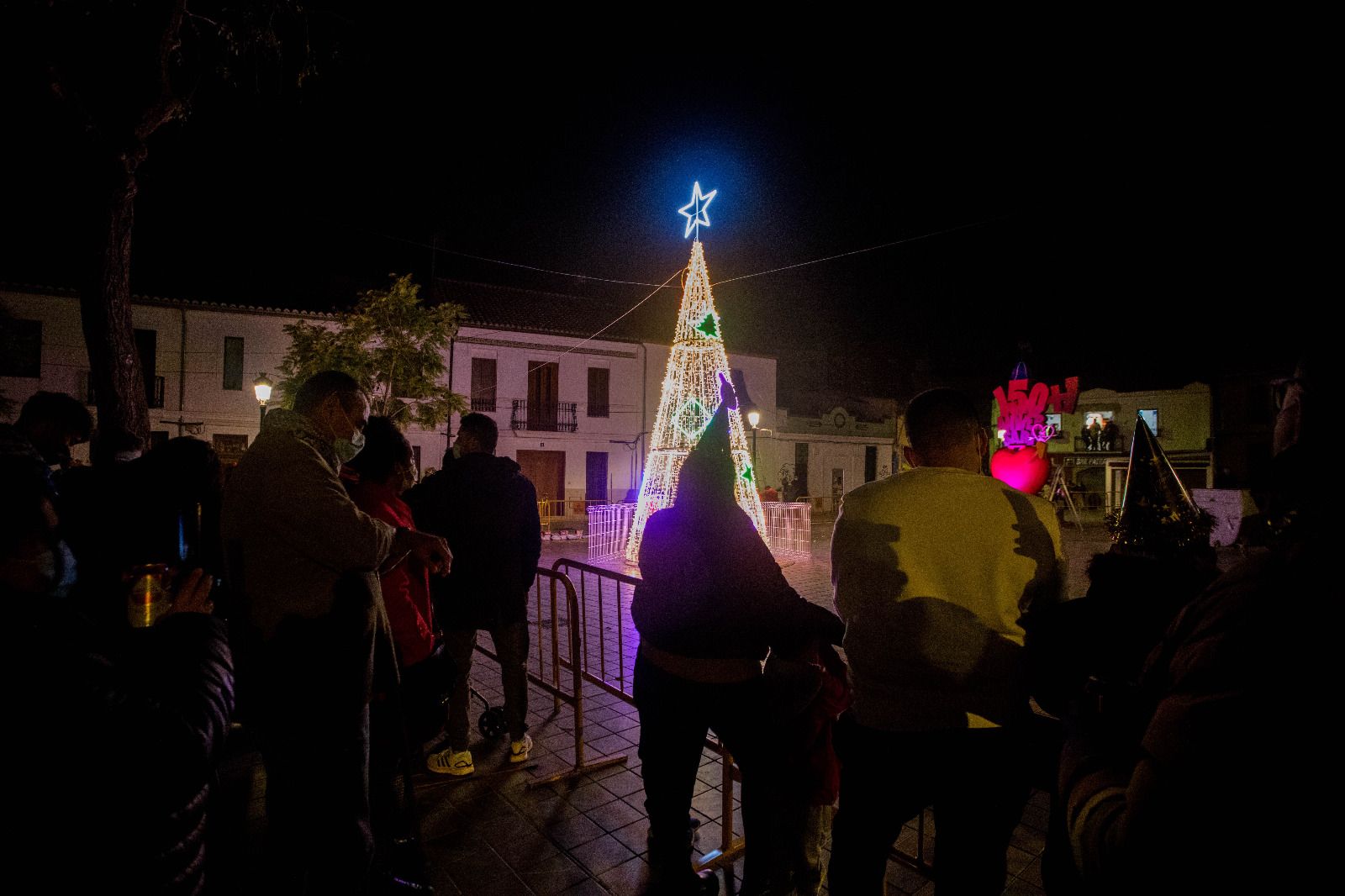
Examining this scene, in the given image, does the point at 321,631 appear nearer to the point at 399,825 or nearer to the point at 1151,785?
the point at 399,825

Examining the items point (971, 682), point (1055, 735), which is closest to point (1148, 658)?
point (971, 682)

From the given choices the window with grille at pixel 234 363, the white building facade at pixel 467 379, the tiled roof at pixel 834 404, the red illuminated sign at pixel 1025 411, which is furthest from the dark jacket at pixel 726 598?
the tiled roof at pixel 834 404

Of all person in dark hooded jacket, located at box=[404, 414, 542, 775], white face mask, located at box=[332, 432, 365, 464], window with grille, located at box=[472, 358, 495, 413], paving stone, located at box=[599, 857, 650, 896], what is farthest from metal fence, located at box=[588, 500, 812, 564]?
window with grille, located at box=[472, 358, 495, 413]

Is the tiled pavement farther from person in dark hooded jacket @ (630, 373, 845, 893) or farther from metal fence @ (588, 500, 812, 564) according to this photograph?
metal fence @ (588, 500, 812, 564)

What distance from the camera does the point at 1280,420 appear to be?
1.19m

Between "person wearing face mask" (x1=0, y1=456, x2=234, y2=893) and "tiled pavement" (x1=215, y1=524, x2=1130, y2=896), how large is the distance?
3.86ft

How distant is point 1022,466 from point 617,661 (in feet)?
29.8

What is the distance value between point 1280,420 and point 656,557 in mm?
1879

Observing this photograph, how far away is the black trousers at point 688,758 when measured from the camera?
2559mm

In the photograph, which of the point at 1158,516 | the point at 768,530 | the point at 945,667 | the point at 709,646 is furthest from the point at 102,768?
the point at 768,530

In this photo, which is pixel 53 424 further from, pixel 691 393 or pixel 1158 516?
pixel 691 393

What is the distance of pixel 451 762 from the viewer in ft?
13.5

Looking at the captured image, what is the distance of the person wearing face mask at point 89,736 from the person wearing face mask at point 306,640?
890mm

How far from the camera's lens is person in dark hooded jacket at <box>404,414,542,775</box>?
4219mm
